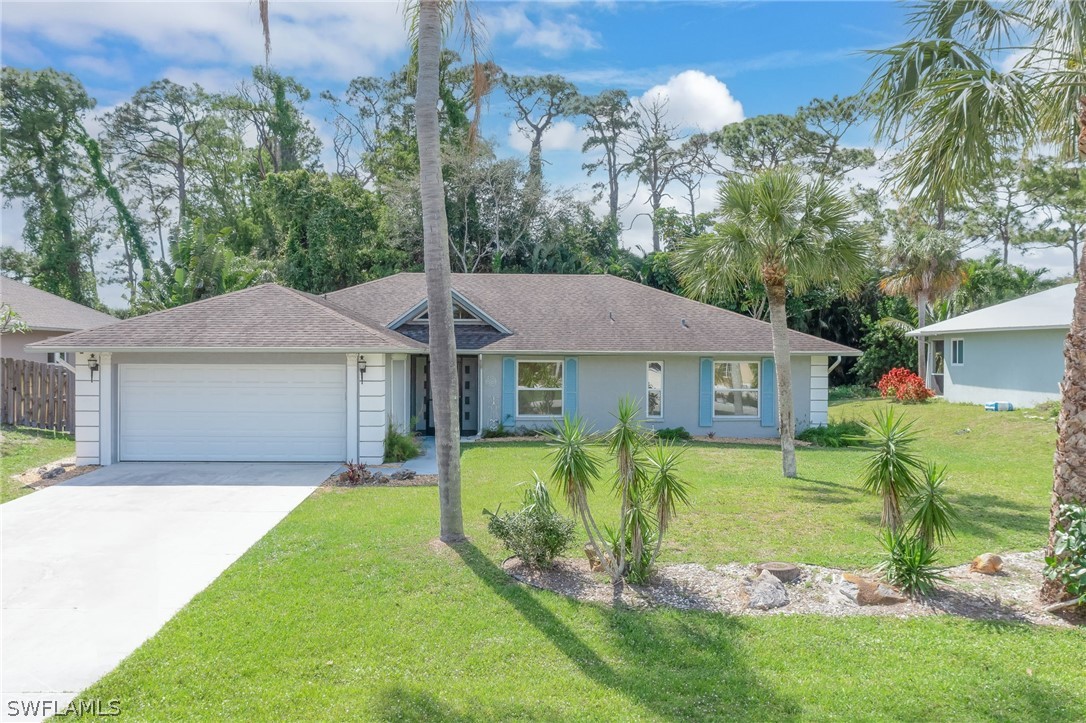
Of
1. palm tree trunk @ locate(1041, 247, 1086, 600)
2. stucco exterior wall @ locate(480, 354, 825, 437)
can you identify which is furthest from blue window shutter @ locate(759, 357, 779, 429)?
palm tree trunk @ locate(1041, 247, 1086, 600)

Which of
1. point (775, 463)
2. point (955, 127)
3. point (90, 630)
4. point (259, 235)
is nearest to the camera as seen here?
point (90, 630)

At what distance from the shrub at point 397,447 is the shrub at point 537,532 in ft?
24.0

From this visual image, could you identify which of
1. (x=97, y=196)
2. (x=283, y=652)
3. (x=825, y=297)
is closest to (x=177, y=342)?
(x=283, y=652)

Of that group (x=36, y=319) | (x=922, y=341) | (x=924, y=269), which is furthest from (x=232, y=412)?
(x=922, y=341)

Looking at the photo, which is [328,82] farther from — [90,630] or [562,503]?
[90,630]

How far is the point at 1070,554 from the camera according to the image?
593cm

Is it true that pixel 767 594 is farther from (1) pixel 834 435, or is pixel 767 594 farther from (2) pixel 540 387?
(2) pixel 540 387

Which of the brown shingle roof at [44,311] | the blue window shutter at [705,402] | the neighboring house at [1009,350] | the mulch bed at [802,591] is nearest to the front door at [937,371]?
the neighboring house at [1009,350]

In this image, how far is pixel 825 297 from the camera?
97.9 ft

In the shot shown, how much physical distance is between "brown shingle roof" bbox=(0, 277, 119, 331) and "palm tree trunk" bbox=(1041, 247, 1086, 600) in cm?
2153

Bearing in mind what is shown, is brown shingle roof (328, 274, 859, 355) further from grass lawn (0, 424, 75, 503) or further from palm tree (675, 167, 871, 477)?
grass lawn (0, 424, 75, 503)

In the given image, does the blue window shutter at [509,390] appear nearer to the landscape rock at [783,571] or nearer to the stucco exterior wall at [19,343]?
the landscape rock at [783,571]

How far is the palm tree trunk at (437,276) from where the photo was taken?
7859mm

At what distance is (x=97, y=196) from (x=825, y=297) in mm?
39898
